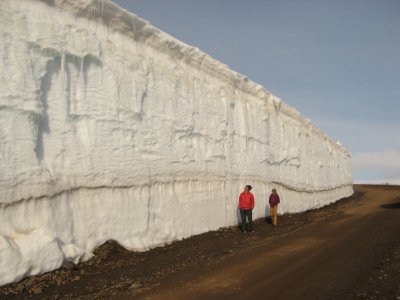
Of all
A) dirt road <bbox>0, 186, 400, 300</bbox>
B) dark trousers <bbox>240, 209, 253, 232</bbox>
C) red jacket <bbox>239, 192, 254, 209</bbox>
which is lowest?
dirt road <bbox>0, 186, 400, 300</bbox>

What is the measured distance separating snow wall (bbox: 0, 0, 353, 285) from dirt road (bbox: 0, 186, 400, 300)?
0.45m

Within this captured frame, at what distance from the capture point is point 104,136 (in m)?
9.73

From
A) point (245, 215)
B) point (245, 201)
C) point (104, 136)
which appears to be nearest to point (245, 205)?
point (245, 201)

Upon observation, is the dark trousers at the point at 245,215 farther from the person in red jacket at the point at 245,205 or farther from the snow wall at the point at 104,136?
the snow wall at the point at 104,136

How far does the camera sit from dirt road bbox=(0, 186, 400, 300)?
682 cm

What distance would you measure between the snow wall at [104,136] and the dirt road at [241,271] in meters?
0.45

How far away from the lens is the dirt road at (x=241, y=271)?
22.4ft

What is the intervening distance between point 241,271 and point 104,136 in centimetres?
398

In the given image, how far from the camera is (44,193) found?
315 inches

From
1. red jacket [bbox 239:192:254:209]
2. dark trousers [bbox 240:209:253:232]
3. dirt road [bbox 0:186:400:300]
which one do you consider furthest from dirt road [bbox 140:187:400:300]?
red jacket [bbox 239:192:254:209]

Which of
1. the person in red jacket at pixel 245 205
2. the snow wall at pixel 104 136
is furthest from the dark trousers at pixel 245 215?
the snow wall at pixel 104 136

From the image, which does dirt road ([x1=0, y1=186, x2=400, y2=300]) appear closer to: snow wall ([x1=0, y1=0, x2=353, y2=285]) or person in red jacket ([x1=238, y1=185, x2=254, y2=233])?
snow wall ([x1=0, y1=0, x2=353, y2=285])

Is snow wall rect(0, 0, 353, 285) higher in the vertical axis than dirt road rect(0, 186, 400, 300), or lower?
higher

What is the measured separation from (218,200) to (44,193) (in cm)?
663
